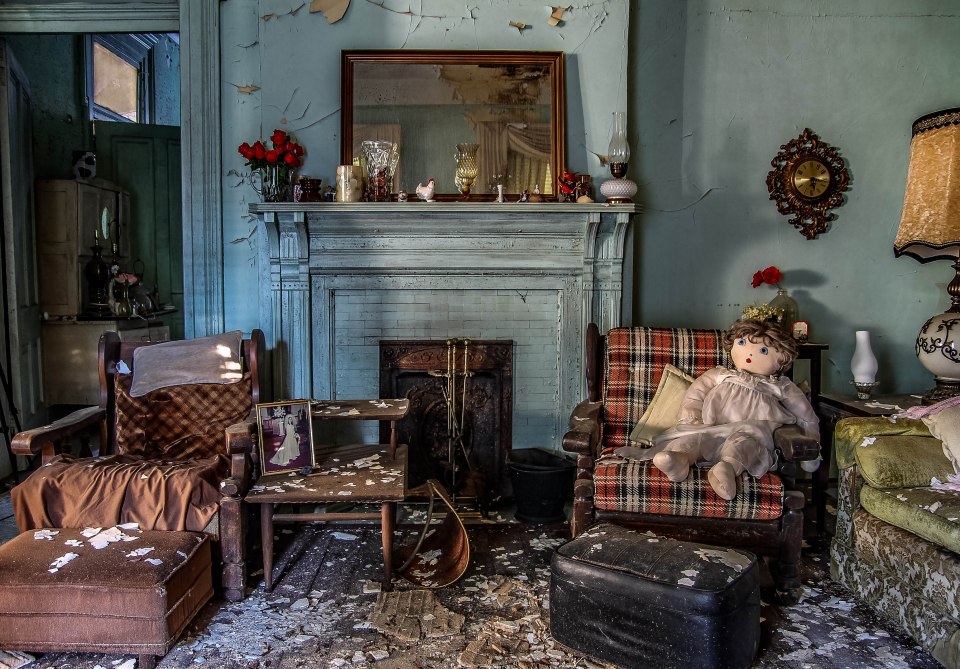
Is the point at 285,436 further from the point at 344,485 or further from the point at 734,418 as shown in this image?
the point at 734,418

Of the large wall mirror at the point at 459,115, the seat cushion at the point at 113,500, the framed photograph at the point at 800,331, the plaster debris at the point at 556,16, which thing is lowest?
the seat cushion at the point at 113,500

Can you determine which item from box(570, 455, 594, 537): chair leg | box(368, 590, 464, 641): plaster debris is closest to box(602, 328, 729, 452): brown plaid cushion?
box(570, 455, 594, 537): chair leg

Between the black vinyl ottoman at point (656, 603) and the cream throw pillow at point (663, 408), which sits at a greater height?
the cream throw pillow at point (663, 408)

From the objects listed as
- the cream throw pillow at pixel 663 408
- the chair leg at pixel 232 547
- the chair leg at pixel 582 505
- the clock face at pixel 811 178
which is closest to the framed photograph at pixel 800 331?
the clock face at pixel 811 178

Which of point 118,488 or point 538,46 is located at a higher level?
point 538,46

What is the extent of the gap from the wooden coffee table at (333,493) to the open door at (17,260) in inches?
91.4

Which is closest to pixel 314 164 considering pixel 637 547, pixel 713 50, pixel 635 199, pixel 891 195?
pixel 635 199

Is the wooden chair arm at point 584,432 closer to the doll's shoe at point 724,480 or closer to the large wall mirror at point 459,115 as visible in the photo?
the doll's shoe at point 724,480

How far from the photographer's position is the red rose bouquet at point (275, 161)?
→ 11.8ft

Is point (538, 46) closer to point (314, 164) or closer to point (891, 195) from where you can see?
point (314, 164)

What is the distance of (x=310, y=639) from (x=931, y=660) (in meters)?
2.01

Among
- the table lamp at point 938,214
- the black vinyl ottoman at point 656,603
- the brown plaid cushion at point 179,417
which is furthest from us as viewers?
the brown plaid cushion at point 179,417

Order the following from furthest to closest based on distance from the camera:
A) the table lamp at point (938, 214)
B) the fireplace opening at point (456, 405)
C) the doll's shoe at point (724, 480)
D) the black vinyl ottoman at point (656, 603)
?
the fireplace opening at point (456, 405) < the table lamp at point (938, 214) < the doll's shoe at point (724, 480) < the black vinyl ottoman at point (656, 603)

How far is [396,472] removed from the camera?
2.98 meters
